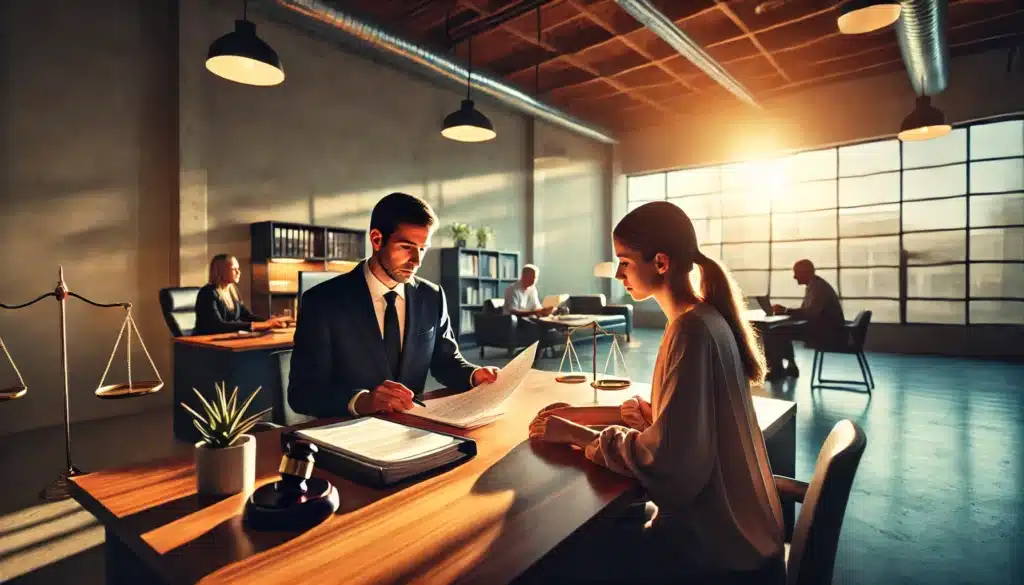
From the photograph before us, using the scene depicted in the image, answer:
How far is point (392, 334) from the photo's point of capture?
1875 mm

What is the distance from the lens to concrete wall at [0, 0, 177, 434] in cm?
429

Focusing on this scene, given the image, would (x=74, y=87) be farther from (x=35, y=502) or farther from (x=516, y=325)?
(x=516, y=325)

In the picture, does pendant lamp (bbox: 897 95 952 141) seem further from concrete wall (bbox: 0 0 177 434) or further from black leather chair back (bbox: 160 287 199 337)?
concrete wall (bbox: 0 0 177 434)

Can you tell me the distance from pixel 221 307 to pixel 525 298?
442cm

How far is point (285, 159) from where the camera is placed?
6.25m

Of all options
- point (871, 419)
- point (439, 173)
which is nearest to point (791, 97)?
point (439, 173)

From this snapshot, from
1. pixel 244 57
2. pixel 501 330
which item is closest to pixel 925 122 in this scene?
pixel 501 330

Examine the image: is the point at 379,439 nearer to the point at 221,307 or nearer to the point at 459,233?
the point at 221,307

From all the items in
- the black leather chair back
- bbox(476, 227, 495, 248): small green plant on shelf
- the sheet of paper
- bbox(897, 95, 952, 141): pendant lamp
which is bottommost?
the sheet of paper

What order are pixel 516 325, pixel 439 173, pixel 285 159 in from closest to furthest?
1. pixel 285 159
2. pixel 516 325
3. pixel 439 173

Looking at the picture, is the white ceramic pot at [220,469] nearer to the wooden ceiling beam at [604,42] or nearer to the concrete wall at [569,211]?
the wooden ceiling beam at [604,42]

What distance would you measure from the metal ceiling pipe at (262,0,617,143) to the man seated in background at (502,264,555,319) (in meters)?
2.68

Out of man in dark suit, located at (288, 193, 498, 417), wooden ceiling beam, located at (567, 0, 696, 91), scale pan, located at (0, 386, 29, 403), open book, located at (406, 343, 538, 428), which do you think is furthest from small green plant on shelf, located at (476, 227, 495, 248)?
open book, located at (406, 343, 538, 428)

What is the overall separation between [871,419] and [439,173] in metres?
6.55
